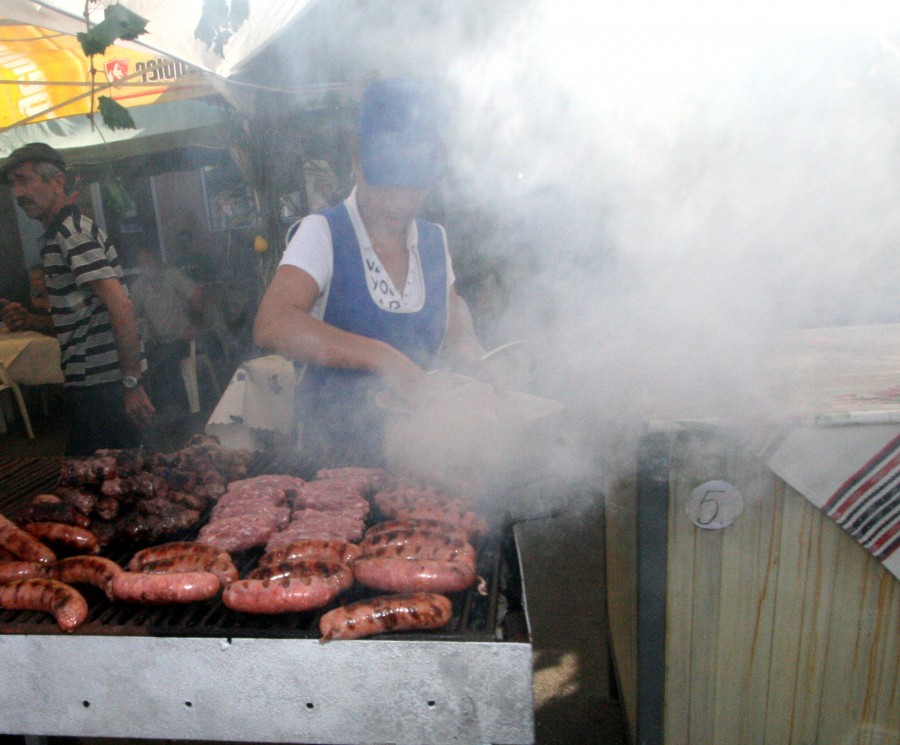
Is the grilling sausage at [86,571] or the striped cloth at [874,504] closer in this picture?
the striped cloth at [874,504]

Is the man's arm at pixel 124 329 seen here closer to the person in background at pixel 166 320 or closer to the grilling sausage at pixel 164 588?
the grilling sausage at pixel 164 588

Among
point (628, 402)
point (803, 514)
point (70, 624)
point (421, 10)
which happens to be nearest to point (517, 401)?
point (628, 402)

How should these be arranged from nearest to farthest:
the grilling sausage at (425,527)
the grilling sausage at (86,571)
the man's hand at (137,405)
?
the grilling sausage at (86,571)
the grilling sausage at (425,527)
the man's hand at (137,405)

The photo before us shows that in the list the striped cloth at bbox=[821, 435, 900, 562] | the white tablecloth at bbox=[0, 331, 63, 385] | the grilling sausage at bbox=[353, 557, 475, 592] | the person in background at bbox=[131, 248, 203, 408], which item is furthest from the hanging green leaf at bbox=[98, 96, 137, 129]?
the white tablecloth at bbox=[0, 331, 63, 385]

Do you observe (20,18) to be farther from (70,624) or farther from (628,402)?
(628,402)

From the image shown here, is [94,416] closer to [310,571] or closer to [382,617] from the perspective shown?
[310,571]

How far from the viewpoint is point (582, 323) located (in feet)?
11.1

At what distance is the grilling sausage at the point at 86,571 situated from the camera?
6.32ft

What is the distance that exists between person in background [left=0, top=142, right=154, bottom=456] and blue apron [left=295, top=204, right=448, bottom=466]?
1.41 metres

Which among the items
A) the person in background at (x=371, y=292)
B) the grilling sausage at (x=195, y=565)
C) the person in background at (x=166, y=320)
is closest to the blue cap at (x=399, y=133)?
the person in background at (x=371, y=292)

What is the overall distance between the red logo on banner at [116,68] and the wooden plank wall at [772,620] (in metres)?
5.19

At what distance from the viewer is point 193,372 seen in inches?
291

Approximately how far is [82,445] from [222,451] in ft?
4.87

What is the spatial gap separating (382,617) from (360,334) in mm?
1549
